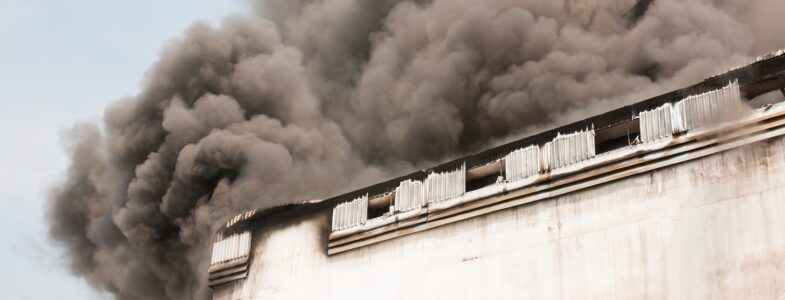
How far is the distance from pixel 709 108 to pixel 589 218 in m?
1.85

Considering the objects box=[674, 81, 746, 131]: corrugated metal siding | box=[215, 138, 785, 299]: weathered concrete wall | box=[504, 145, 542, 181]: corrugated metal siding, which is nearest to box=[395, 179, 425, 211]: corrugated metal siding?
box=[215, 138, 785, 299]: weathered concrete wall

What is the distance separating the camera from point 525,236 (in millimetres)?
12273

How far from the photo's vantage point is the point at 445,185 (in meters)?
13.6

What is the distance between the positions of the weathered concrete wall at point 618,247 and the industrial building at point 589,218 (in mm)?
14

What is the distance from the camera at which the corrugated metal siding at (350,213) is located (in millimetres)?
14531

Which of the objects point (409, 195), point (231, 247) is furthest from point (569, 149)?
point (231, 247)

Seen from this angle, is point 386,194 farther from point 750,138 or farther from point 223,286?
point 750,138

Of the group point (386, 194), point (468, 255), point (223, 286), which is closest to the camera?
point (468, 255)

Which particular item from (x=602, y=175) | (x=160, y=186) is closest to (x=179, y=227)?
(x=160, y=186)

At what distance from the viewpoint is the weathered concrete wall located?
1038 cm

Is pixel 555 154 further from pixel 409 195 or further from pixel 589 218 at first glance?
pixel 409 195

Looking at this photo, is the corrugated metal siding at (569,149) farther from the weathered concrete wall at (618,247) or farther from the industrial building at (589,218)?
the weathered concrete wall at (618,247)

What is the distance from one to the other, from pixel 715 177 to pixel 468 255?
336 cm

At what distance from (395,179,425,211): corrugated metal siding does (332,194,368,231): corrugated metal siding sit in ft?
2.10
